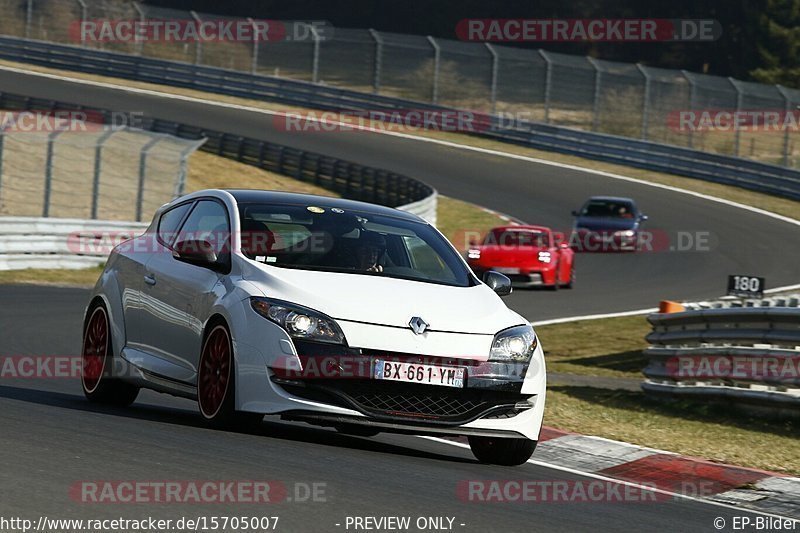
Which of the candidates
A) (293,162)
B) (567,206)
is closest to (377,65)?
(293,162)

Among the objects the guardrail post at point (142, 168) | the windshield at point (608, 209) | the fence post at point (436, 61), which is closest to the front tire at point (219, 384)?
the guardrail post at point (142, 168)

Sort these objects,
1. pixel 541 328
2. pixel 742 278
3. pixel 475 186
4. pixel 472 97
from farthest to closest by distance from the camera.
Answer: pixel 472 97
pixel 475 186
pixel 541 328
pixel 742 278

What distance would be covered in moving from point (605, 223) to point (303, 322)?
984 inches

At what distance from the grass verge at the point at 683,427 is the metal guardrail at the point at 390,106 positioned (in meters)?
29.9

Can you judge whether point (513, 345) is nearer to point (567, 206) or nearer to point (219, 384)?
point (219, 384)

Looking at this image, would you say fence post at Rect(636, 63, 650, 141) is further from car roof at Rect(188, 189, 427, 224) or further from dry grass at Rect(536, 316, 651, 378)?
car roof at Rect(188, 189, 427, 224)

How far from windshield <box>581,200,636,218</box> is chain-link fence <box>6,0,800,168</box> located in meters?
11.6

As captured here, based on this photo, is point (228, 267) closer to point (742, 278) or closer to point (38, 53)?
point (742, 278)

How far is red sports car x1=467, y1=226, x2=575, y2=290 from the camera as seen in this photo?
82.7 feet

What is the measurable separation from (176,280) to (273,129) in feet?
123

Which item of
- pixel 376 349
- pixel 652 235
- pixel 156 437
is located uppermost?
pixel 376 349

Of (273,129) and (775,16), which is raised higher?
(775,16)

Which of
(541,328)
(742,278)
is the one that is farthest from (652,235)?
(742,278)

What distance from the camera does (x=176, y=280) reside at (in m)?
9.05
